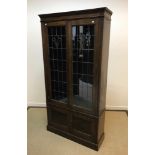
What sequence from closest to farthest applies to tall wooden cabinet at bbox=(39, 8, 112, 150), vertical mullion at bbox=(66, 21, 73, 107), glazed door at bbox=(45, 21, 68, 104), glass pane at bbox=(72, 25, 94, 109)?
tall wooden cabinet at bbox=(39, 8, 112, 150) < glass pane at bbox=(72, 25, 94, 109) < vertical mullion at bbox=(66, 21, 73, 107) < glazed door at bbox=(45, 21, 68, 104)

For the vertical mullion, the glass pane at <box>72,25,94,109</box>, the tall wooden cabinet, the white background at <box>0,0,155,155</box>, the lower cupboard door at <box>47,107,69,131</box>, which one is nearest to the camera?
the white background at <box>0,0,155,155</box>

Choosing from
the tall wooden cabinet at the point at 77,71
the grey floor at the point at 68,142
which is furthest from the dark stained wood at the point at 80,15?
the grey floor at the point at 68,142

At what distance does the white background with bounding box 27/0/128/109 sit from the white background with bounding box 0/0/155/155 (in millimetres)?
3010

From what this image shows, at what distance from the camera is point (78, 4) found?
3.67 meters

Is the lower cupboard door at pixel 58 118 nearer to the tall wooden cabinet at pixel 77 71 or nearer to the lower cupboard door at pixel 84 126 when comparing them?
the tall wooden cabinet at pixel 77 71

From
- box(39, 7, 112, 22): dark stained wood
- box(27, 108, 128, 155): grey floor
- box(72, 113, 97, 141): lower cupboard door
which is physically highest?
box(39, 7, 112, 22): dark stained wood

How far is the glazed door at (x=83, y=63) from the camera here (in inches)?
95.2

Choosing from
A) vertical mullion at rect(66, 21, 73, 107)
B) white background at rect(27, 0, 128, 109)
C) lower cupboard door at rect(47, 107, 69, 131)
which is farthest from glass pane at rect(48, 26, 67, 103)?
white background at rect(27, 0, 128, 109)

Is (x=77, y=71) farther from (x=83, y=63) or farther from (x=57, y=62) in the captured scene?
(x=57, y=62)

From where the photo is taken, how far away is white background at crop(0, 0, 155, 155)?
0.69 metres

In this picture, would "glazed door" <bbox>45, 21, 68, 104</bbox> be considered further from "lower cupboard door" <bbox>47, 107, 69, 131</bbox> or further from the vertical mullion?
"lower cupboard door" <bbox>47, 107, 69, 131</bbox>
